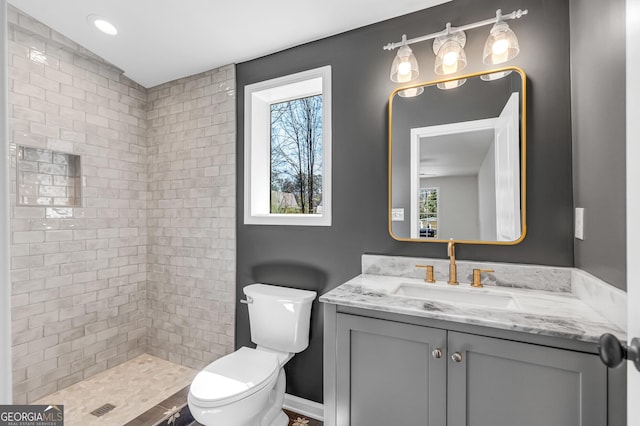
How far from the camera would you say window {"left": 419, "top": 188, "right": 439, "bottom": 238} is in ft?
5.42

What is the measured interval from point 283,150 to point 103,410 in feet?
7.10

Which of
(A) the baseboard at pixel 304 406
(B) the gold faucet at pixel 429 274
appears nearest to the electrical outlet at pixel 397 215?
(B) the gold faucet at pixel 429 274

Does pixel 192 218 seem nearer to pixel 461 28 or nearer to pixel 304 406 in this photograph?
pixel 304 406

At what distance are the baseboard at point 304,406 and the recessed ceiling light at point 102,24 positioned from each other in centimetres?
277

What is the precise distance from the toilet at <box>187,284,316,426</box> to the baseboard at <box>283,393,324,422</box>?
126mm

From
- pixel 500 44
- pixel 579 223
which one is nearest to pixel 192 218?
pixel 500 44

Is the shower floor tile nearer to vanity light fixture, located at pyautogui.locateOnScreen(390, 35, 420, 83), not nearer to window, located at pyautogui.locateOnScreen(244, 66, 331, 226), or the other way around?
window, located at pyautogui.locateOnScreen(244, 66, 331, 226)

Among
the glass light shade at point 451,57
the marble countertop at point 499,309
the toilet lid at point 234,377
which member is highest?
the glass light shade at point 451,57

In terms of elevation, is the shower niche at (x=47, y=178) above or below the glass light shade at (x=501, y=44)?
below

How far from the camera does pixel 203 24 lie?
6.48 feet

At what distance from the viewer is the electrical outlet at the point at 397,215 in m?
1.74

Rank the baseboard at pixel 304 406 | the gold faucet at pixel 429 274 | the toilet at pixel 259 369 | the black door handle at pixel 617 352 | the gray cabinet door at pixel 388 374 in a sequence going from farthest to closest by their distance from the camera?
the baseboard at pixel 304 406 → the gold faucet at pixel 429 274 → the toilet at pixel 259 369 → the gray cabinet door at pixel 388 374 → the black door handle at pixel 617 352

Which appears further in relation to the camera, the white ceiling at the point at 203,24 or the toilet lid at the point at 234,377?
the white ceiling at the point at 203,24

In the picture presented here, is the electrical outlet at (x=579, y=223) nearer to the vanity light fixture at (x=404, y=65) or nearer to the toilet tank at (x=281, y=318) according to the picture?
the vanity light fixture at (x=404, y=65)
